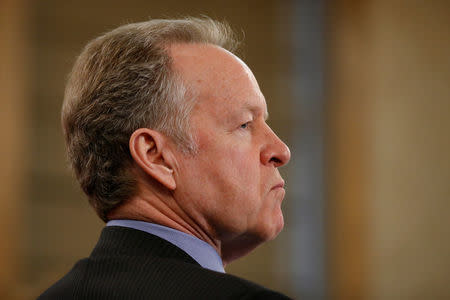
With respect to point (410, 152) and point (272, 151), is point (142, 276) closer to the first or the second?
point (272, 151)

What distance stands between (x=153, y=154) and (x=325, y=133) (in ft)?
11.7

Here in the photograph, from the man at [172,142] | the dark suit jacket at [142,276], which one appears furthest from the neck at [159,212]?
the dark suit jacket at [142,276]

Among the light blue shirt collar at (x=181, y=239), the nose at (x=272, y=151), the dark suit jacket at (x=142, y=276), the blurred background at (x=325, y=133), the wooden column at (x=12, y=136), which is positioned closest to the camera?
the dark suit jacket at (x=142, y=276)

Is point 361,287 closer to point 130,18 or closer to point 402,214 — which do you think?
point 402,214

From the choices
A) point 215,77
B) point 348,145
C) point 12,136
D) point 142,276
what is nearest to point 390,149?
point 348,145

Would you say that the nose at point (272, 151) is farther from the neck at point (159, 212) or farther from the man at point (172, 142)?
the neck at point (159, 212)

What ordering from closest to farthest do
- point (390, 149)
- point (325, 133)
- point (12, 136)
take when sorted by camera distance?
1. point (12, 136)
2. point (390, 149)
3. point (325, 133)

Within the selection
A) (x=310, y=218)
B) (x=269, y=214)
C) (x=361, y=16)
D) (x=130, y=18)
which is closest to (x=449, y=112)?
(x=361, y=16)

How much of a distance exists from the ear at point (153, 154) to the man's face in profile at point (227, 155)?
32 millimetres

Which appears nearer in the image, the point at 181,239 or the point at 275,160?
the point at 181,239

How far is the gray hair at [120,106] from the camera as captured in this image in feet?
5.25

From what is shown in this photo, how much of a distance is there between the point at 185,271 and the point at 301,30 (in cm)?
410

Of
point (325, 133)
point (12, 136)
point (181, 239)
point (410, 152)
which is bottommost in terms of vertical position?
point (410, 152)

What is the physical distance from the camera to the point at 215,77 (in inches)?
64.9
